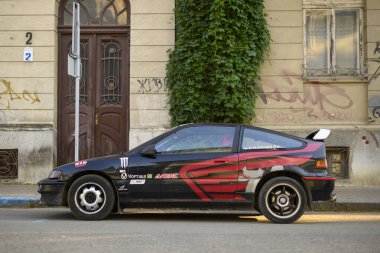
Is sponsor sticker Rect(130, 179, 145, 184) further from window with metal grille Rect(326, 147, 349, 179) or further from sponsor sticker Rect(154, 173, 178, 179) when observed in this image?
window with metal grille Rect(326, 147, 349, 179)

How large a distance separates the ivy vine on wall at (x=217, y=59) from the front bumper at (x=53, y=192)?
5.01 meters

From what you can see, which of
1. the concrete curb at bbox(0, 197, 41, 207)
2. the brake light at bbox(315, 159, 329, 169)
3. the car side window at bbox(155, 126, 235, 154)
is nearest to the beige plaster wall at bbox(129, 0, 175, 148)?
the concrete curb at bbox(0, 197, 41, 207)

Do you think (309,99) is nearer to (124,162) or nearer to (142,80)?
(142,80)

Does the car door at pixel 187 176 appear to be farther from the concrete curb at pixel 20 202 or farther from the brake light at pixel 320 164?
the concrete curb at pixel 20 202

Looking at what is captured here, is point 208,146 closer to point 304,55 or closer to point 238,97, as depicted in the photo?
point 238,97

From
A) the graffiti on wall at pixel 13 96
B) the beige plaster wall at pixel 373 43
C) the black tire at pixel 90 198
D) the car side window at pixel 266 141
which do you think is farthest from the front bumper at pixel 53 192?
the beige plaster wall at pixel 373 43

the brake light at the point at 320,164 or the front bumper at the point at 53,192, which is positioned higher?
the brake light at the point at 320,164

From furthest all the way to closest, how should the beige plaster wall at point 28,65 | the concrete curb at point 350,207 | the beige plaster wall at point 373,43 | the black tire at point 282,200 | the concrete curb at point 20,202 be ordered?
the beige plaster wall at point 28,65, the beige plaster wall at point 373,43, the concrete curb at point 20,202, the concrete curb at point 350,207, the black tire at point 282,200

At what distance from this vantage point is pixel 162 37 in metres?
13.6

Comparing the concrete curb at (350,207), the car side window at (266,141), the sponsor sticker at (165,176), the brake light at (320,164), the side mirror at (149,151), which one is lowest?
the concrete curb at (350,207)

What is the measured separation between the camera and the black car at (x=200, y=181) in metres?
8.31

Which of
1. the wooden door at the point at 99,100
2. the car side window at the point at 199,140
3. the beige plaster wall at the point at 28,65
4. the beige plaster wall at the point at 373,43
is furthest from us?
the wooden door at the point at 99,100

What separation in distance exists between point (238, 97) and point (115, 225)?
5.86m

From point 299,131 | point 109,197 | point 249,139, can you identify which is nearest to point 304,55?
point 299,131
